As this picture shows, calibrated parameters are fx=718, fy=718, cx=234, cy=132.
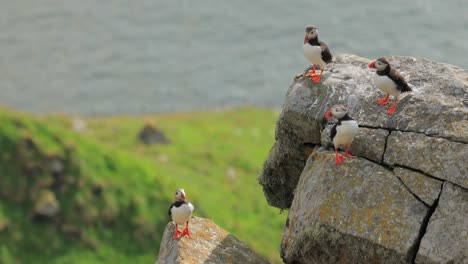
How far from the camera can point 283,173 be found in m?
20.6

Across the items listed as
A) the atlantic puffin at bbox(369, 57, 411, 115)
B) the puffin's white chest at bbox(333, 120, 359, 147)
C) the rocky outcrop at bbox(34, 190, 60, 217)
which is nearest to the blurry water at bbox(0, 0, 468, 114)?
the rocky outcrop at bbox(34, 190, 60, 217)

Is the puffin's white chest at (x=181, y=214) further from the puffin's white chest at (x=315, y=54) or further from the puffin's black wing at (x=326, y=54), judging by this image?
the puffin's black wing at (x=326, y=54)

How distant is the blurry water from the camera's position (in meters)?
78.2

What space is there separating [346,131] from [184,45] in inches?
2879

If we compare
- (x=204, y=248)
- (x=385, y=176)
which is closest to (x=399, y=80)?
(x=385, y=176)

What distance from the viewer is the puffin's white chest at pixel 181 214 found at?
18.6 metres

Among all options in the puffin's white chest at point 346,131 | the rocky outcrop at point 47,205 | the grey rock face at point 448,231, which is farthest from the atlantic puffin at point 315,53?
the rocky outcrop at point 47,205

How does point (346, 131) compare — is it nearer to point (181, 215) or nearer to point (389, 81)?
point (389, 81)

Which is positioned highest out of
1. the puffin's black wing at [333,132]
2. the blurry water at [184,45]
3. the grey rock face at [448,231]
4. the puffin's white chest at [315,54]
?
the puffin's white chest at [315,54]

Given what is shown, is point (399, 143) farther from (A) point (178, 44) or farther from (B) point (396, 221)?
(A) point (178, 44)

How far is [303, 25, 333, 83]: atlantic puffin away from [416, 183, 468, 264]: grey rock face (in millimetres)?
5219

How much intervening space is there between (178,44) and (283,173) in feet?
230

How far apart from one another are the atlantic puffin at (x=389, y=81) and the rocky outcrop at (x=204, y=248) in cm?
525

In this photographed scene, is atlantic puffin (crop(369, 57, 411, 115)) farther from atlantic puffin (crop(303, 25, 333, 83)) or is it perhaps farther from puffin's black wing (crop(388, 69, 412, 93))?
atlantic puffin (crop(303, 25, 333, 83))
